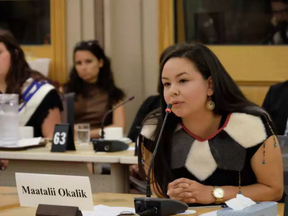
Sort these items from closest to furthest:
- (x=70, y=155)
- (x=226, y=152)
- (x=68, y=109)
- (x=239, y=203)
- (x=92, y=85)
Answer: (x=239, y=203) → (x=226, y=152) → (x=70, y=155) → (x=68, y=109) → (x=92, y=85)

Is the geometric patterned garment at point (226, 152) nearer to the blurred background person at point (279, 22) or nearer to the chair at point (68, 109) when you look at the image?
the chair at point (68, 109)

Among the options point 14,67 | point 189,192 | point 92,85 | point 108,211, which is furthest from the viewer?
point 92,85

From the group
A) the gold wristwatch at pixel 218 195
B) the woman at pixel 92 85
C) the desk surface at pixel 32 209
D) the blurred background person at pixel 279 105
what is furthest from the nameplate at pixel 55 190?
the woman at pixel 92 85

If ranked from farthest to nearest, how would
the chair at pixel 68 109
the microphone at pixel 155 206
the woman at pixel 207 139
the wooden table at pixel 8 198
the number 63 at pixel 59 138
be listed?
1. the chair at pixel 68 109
2. the number 63 at pixel 59 138
3. the woman at pixel 207 139
4. the wooden table at pixel 8 198
5. the microphone at pixel 155 206

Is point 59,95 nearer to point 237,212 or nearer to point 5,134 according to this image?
point 5,134

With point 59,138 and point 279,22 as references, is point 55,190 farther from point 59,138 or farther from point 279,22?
point 279,22

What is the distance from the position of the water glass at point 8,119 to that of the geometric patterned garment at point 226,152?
1.30 metres

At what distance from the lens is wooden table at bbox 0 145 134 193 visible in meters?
2.97

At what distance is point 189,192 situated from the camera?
2.00 m

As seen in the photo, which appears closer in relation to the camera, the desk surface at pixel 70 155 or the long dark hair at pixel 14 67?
the desk surface at pixel 70 155

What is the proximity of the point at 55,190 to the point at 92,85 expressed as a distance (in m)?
3.13

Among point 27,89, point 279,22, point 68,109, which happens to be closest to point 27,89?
point 27,89

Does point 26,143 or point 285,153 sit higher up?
point 285,153

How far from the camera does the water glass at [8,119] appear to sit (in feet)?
10.4
